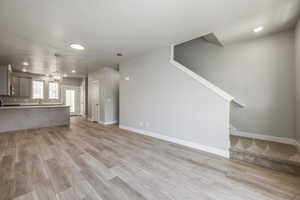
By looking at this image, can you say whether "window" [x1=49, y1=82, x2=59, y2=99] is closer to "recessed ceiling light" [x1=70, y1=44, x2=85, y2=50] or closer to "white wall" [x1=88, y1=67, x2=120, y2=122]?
"white wall" [x1=88, y1=67, x2=120, y2=122]

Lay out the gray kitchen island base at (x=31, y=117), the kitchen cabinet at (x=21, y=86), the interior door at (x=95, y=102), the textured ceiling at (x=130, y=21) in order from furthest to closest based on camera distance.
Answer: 1. the kitchen cabinet at (x=21, y=86)
2. the interior door at (x=95, y=102)
3. the gray kitchen island base at (x=31, y=117)
4. the textured ceiling at (x=130, y=21)

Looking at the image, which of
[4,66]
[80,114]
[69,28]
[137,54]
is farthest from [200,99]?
[80,114]

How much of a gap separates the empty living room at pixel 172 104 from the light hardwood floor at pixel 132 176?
0.02 meters

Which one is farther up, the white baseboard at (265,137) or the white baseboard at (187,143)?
the white baseboard at (265,137)

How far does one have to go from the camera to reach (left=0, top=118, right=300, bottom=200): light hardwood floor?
4.75ft

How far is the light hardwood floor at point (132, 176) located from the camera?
1.45 metres

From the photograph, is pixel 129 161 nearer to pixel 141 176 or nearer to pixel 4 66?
pixel 141 176

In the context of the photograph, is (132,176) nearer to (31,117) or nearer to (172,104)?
(172,104)

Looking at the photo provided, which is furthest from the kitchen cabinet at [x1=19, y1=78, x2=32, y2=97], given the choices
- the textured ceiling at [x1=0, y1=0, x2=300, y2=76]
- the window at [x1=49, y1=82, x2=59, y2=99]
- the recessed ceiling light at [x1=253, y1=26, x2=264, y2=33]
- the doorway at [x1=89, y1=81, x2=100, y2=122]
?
the recessed ceiling light at [x1=253, y1=26, x2=264, y2=33]

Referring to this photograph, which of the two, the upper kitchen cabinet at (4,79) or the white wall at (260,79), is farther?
the upper kitchen cabinet at (4,79)

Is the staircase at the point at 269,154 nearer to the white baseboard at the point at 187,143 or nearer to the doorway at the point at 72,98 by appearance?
the white baseboard at the point at 187,143

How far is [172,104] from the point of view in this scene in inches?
127

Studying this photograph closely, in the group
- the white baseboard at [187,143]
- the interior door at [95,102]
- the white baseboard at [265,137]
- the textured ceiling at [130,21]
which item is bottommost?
the white baseboard at [187,143]

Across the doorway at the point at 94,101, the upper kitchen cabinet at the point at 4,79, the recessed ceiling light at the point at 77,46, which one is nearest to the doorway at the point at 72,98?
the doorway at the point at 94,101
